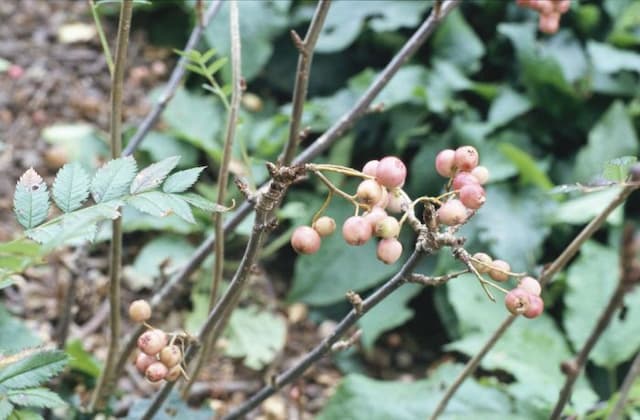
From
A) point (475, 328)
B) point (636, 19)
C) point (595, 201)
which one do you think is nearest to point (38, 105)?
point (475, 328)

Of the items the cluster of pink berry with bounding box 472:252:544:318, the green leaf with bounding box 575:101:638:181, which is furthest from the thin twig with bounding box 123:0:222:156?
the green leaf with bounding box 575:101:638:181

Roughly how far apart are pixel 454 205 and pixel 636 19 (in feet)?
6.80

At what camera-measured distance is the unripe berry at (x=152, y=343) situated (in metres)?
0.81

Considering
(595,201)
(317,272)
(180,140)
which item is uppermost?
(180,140)

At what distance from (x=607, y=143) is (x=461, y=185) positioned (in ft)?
5.47

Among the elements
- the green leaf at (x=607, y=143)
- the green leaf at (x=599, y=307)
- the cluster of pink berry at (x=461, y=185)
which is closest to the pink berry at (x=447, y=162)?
the cluster of pink berry at (x=461, y=185)

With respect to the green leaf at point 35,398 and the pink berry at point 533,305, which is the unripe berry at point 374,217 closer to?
the pink berry at point 533,305

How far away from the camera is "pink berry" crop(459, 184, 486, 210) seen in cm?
69

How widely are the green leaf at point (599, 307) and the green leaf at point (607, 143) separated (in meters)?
0.33

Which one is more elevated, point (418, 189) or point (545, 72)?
point (545, 72)

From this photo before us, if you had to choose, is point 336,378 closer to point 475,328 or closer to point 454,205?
point 475,328

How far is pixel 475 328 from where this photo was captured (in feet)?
6.13

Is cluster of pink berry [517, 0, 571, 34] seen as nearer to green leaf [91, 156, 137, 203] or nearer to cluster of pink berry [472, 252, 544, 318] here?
cluster of pink berry [472, 252, 544, 318]

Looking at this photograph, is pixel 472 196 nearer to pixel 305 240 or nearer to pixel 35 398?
pixel 305 240
